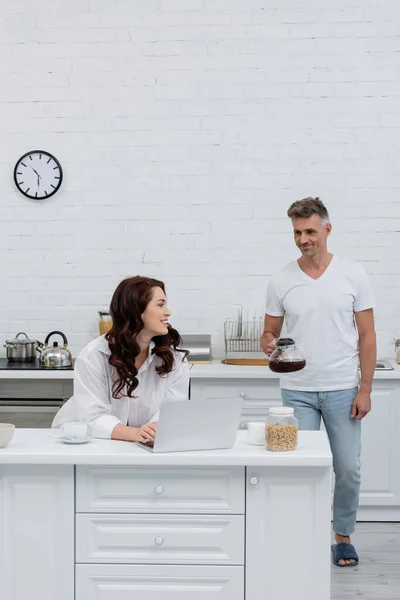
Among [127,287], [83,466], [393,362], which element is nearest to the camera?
[83,466]

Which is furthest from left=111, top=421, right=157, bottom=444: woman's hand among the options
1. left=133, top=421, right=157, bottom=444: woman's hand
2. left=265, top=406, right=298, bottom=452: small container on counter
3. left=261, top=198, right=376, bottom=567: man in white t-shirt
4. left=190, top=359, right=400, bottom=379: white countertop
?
left=190, top=359, right=400, bottom=379: white countertop

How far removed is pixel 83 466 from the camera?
2.55m

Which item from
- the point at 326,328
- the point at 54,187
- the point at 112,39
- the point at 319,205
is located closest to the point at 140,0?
the point at 112,39

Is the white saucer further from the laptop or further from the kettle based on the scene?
the kettle

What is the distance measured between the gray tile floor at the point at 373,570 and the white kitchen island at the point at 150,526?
3.65 feet

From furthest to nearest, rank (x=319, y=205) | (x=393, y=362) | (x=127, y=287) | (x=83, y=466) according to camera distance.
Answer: (x=393, y=362) < (x=319, y=205) < (x=127, y=287) < (x=83, y=466)

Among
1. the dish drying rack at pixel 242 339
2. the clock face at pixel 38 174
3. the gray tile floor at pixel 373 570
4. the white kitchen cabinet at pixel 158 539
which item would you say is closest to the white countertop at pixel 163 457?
the white kitchen cabinet at pixel 158 539

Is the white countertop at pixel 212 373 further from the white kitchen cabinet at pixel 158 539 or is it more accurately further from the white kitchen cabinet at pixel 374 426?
the white kitchen cabinet at pixel 158 539

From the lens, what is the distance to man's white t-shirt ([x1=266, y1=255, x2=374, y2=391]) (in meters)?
3.60

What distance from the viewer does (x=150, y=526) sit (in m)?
2.56

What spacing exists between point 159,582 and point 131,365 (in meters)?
0.77

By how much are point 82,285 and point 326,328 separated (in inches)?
79.1

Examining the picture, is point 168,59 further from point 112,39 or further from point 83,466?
point 83,466

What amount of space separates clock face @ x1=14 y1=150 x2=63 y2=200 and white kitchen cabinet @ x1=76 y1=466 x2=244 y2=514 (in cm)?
290
